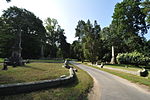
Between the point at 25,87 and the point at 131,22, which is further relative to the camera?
the point at 131,22

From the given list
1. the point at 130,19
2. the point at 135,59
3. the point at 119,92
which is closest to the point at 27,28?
the point at 130,19

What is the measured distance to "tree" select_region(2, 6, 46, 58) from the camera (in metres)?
39.5

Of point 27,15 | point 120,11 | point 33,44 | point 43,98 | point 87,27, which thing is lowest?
point 43,98

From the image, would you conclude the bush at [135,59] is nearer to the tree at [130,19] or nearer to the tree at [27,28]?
the tree at [130,19]

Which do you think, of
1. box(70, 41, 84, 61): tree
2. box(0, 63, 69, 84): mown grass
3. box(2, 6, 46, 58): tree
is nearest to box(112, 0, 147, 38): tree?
box(70, 41, 84, 61): tree

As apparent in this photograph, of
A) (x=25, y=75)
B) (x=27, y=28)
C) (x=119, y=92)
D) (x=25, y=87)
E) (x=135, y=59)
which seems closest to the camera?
(x=25, y=87)

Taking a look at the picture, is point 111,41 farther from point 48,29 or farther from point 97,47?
point 48,29

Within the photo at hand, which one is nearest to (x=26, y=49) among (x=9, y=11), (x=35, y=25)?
(x=35, y=25)

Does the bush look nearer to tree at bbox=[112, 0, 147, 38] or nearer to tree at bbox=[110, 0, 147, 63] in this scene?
tree at bbox=[110, 0, 147, 63]

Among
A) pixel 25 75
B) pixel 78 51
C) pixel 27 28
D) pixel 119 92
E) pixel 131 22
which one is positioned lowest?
pixel 119 92

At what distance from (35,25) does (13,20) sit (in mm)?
8185

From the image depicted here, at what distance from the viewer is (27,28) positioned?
149 feet

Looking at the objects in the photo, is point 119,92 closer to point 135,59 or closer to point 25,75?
point 25,75

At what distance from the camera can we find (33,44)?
44469 millimetres
